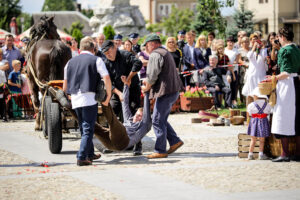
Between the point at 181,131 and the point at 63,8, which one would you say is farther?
the point at 63,8

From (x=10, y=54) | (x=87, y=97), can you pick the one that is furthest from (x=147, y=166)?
(x=10, y=54)

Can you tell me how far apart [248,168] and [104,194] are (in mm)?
2749

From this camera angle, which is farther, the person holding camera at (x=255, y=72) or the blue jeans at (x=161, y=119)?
the person holding camera at (x=255, y=72)

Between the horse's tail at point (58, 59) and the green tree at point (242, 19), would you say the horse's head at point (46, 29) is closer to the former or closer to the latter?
the horse's tail at point (58, 59)

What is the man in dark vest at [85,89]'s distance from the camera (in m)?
10.7

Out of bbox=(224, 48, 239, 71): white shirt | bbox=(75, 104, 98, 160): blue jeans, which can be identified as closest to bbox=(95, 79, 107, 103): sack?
bbox=(75, 104, 98, 160): blue jeans

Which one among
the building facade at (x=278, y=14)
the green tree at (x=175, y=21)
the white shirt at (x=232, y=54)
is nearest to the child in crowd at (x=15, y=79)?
the white shirt at (x=232, y=54)

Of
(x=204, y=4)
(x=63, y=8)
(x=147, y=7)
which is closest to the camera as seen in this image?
(x=204, y=4)

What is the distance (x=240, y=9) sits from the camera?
1752 inches

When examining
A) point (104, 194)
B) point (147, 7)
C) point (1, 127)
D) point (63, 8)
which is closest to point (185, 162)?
point (104, 194)

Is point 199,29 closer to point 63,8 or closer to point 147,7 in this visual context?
point 147,7

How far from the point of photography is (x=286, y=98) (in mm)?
10914

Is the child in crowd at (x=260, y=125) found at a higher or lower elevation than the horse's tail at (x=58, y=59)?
lower

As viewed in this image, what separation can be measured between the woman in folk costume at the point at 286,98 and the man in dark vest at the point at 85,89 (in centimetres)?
271
